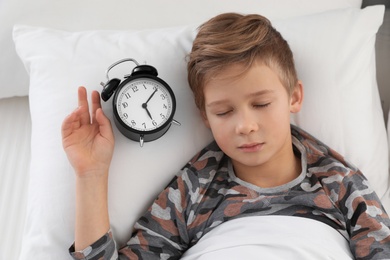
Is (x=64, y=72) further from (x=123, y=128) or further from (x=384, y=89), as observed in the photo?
(x=384, y=89)

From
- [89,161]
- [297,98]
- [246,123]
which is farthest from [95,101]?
[297,98]

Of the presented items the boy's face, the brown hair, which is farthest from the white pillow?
the boy's face

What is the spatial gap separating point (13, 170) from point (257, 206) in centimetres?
68

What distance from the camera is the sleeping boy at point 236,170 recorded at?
129 cm

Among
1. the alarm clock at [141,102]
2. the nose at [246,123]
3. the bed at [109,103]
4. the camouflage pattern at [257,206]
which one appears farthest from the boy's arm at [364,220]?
the alarm clock at [141,102]

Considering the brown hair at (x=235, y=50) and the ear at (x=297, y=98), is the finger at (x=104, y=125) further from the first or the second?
the ear at (x=297, y=98)

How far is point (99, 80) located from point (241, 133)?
15.7 inches

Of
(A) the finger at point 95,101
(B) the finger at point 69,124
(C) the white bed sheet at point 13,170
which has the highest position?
(A) the finger at point 95,101

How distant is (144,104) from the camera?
1.35 m

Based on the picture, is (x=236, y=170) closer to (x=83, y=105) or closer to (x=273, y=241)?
(x=273, y=241)

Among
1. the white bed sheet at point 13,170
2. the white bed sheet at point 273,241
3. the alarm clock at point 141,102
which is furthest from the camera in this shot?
the white bed sheet at point 13,170

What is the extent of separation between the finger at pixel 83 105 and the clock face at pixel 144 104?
Result: 0.08m

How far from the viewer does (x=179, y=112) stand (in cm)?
145

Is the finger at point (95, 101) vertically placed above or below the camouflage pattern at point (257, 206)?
above
